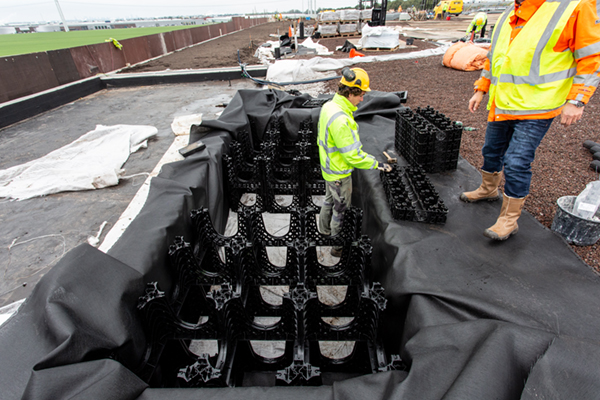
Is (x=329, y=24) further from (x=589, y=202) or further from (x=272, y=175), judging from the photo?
(x=589, y=202)

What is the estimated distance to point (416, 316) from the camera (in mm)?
2016

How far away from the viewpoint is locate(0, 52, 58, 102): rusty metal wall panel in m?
9.89

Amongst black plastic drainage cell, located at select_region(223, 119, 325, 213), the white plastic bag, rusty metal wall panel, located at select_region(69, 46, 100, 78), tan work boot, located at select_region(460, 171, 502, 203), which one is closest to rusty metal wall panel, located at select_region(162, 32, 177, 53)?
rusty metal wall panel, located at select_region(69, 46, 100, 78)

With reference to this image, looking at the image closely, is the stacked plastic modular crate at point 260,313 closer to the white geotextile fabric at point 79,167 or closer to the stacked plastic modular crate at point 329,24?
the white geotextile fabric at point 79,167

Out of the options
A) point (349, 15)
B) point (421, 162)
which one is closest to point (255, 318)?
point (421, 162)

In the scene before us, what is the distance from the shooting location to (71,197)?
4.63m

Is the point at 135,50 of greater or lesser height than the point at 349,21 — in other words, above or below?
below

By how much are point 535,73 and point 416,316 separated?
1950 millimetres

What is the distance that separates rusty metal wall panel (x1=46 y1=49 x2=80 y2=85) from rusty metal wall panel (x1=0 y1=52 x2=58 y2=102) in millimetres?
174

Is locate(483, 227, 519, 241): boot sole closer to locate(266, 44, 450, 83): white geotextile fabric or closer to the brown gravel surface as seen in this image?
the brown gravel surface

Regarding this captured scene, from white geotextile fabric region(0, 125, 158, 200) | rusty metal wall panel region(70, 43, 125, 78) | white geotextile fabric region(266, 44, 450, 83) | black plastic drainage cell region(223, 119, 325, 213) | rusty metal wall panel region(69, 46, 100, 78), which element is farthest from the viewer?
rusty metal wall panel region(70, 43, 125, 78)

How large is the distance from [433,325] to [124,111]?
10.2m

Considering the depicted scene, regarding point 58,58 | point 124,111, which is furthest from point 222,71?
point 58,58

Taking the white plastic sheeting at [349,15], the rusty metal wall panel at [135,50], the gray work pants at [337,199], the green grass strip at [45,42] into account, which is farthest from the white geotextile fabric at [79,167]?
the white plastic sheeting at [349,15]
